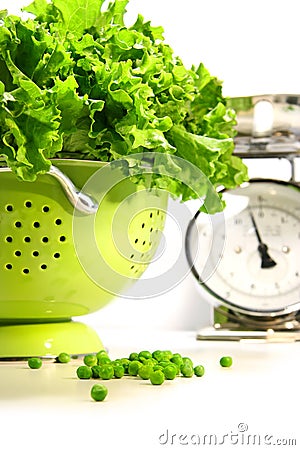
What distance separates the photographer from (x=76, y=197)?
37.3 inches

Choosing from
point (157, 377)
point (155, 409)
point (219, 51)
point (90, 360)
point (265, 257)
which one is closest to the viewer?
point (155, 409)

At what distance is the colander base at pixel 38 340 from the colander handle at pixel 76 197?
0.59 ft

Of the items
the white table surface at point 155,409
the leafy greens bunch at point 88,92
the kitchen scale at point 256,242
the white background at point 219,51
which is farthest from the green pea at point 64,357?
the white background at point 219,51

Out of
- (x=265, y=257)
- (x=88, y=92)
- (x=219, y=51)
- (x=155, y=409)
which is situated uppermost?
(x=219, y=51)

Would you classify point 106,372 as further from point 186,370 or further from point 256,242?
point 256,242

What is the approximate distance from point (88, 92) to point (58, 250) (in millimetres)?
203

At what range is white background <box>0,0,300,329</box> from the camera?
5.05 ft

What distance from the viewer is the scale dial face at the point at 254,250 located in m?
1.47

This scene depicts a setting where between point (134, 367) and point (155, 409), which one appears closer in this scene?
point (155, 409)

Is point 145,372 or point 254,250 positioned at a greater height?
point 254,250

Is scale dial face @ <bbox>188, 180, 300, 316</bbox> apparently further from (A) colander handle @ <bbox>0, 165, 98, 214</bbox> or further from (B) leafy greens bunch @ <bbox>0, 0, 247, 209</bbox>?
(A) colander handle @ <bbox>0, 165, 98, 214</bbox>

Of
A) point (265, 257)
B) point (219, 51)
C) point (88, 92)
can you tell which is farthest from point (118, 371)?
point (219, 51)

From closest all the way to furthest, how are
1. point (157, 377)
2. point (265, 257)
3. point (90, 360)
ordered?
point (157, 377)
point (90, 360)
point (265, 257)

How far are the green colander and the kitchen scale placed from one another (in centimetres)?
42
